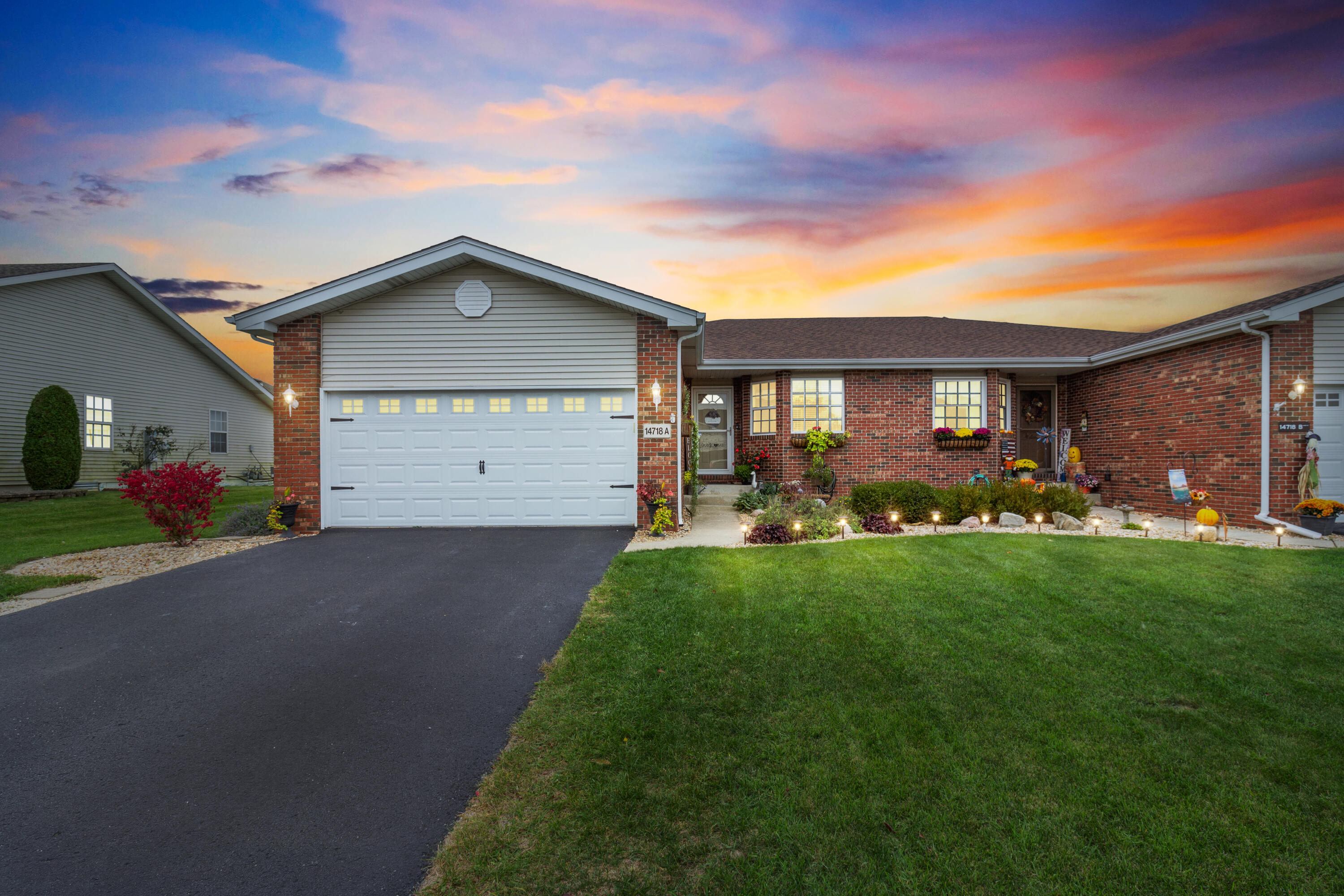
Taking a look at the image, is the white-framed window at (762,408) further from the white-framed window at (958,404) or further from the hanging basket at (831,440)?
the white-framed window at (958,404)

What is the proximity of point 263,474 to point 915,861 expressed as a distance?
26637 millimetres

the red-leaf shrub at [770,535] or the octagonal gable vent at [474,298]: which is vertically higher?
the octagonal gable vent at [474,298]

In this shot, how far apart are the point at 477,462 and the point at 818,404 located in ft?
25.0

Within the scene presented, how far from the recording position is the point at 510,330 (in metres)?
9.18

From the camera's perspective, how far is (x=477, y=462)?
364 inches

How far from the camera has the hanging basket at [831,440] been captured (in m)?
12.2

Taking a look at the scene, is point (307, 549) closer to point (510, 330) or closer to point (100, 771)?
point (510, 330)

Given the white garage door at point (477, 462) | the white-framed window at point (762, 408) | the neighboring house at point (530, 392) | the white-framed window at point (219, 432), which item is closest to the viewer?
the neighboring house at point (530, 392)

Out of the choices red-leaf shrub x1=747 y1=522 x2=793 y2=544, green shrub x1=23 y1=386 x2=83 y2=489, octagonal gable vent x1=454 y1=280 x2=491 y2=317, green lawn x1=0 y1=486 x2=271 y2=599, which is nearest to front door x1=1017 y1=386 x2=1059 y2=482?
red-leaf shrub x1=747 y1=522 x2=793 y2=544

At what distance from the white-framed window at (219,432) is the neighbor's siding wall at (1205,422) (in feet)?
90.5

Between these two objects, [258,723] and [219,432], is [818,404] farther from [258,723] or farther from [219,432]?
[219,432]

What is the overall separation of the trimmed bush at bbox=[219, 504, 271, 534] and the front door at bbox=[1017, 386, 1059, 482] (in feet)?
54.3

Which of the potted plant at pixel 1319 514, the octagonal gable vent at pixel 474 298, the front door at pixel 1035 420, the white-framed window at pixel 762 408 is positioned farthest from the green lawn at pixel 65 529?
the front door at pixel 1035 420

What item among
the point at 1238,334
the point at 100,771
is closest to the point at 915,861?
the point at 100,771
